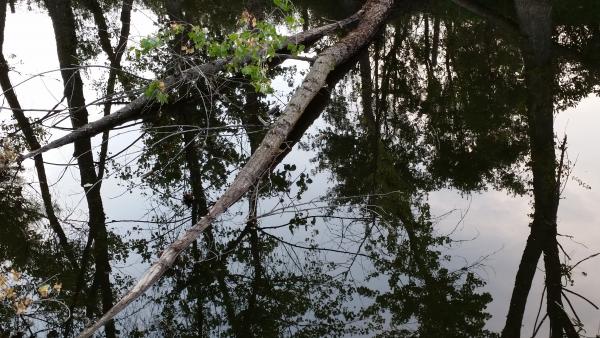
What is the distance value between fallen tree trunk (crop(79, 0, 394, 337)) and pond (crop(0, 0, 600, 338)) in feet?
0.09

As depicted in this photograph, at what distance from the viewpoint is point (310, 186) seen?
789 centimetres

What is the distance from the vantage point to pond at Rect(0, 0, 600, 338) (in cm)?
559

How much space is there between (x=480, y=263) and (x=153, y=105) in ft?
20.9

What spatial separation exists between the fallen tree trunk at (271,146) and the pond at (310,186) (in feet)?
0.09

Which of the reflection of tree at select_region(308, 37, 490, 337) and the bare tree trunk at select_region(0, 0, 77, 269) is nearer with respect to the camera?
the reflection of tree at select_region(308, 37, 490, 337)

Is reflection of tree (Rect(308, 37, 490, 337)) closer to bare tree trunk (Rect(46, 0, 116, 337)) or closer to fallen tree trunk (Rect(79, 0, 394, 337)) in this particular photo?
fallen tree trunk (Rect(79, 0, 394, 337))

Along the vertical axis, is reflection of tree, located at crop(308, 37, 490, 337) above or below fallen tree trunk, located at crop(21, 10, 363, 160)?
below

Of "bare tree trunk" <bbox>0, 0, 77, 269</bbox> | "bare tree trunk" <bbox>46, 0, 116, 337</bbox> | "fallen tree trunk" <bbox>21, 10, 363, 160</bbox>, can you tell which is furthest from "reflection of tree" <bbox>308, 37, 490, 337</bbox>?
"bare tree trunk" <bbox>0, 0, 77, 269</bbox>

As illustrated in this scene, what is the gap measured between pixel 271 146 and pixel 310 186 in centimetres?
130

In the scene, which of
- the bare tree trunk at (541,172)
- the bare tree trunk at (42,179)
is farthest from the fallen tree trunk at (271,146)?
the bare tree trunk at (541,172)

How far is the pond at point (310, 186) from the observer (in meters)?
5.59

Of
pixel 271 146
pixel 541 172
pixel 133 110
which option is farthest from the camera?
pixel 133 110

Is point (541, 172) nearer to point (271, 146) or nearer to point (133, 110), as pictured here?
point (271, 146)

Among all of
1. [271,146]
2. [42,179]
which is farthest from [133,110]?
[271,146]
